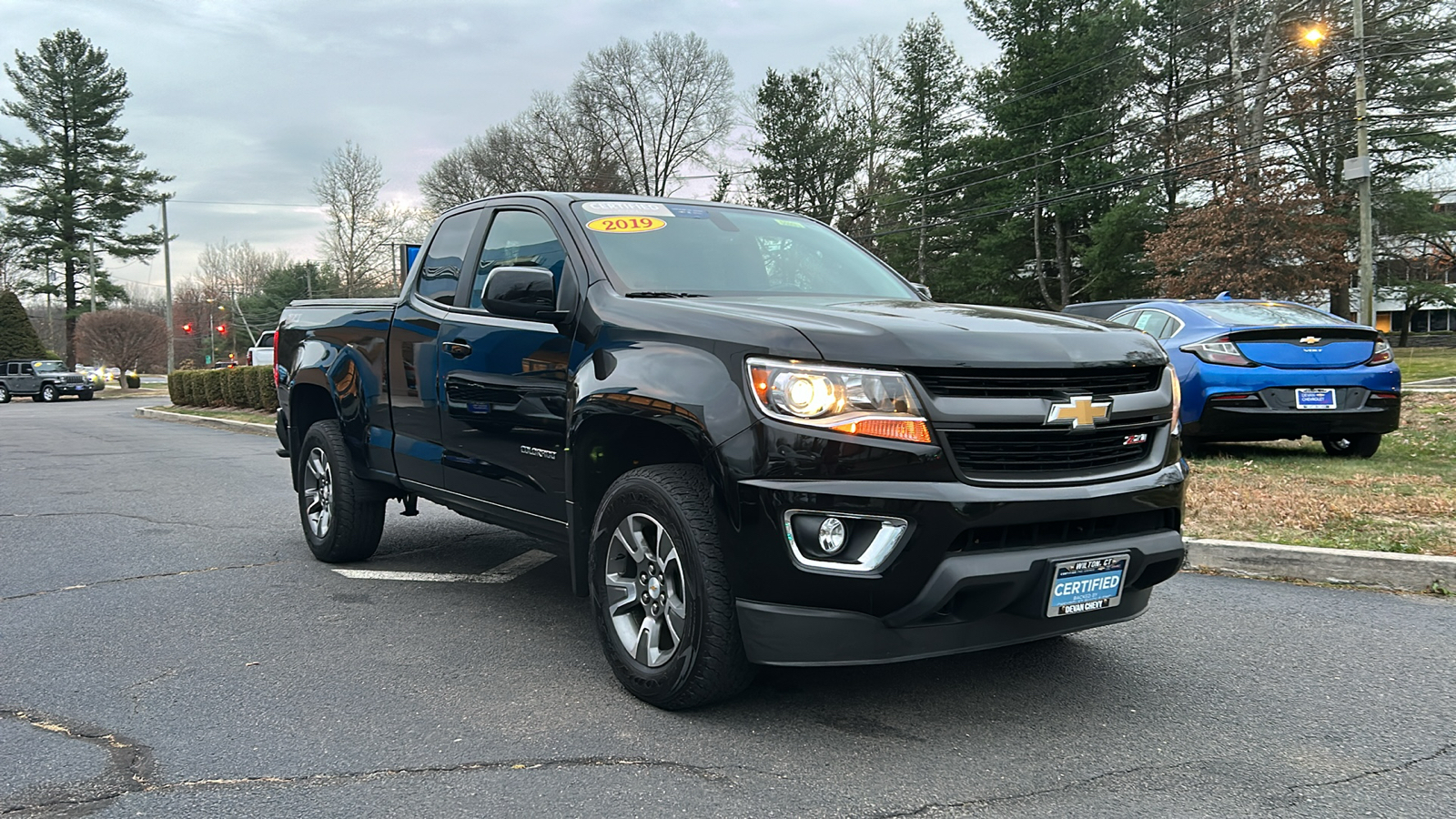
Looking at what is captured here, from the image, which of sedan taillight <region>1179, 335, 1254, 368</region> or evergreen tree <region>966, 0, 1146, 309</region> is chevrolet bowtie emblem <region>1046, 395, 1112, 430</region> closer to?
sedan taillight <region>1179, 335, 1254, 368</region>

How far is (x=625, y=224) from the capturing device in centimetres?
434

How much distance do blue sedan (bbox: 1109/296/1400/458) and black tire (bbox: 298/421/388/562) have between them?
248 inches

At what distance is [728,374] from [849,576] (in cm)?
71

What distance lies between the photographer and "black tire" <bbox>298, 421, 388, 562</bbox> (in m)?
5.66

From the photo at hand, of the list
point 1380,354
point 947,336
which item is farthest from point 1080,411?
→ point 1380,354

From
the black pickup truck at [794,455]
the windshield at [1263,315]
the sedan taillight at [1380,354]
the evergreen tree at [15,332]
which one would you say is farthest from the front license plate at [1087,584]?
the evergreen tree at [15,332]

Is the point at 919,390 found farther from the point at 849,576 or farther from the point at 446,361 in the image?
the point at 446,361

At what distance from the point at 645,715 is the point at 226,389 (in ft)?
79.8

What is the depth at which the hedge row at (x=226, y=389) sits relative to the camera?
72.6 ft

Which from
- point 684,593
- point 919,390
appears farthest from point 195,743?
point 919,390

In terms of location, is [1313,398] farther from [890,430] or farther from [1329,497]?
[890,430]

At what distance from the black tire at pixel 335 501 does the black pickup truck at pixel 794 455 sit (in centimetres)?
154

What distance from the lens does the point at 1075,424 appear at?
3162mm

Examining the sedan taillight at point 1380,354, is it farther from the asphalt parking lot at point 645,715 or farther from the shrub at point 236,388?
the shrub at point 236,388
